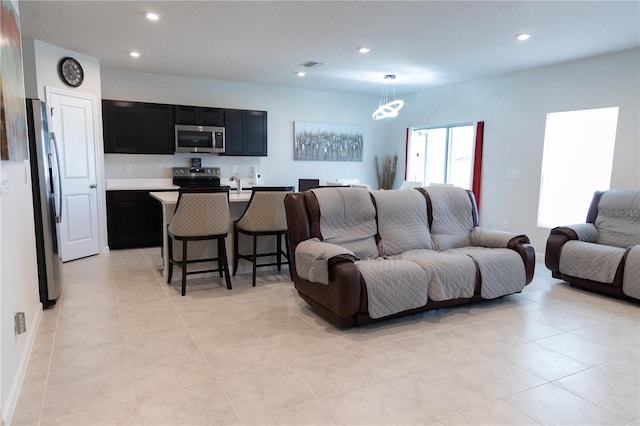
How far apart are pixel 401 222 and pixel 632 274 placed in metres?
2.07

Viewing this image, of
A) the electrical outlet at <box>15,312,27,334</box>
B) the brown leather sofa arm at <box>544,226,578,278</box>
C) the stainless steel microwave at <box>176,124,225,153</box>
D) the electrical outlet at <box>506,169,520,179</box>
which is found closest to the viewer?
the electrical outlet at <box>15,312,27,334</box>

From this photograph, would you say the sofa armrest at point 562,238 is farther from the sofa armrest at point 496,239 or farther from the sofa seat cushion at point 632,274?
the sofa armrest at point 496,239

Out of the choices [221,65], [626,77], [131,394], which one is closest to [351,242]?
[131,394]

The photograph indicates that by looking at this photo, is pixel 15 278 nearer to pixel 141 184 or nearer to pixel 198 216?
pixel 198 216

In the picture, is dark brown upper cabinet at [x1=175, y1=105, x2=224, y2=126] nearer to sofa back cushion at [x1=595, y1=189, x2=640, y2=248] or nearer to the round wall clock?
the round wall clock

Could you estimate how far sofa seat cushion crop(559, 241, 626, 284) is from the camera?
3.72 metres

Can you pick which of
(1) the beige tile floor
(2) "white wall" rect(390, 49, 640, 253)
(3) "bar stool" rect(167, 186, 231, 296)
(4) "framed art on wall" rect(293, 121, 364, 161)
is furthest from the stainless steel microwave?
(2) "white wall" rect(390, 49, 640, 253)

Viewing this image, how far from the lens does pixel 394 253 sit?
3609 millimetres

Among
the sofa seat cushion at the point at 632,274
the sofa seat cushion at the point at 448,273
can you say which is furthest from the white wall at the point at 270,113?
the sofa seat cushion at the point at 632,274

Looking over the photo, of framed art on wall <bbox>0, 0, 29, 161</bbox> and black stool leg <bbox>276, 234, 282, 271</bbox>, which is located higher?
framed art on wall <bbox>0, 0, 29, 161</bbox>

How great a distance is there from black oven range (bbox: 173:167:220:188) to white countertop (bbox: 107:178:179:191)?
14cm

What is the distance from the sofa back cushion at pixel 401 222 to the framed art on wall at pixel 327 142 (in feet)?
12.6

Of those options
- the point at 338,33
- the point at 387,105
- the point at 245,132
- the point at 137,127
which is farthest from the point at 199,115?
the point at 338,33

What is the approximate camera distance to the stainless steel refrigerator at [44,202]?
3168 millimetres
